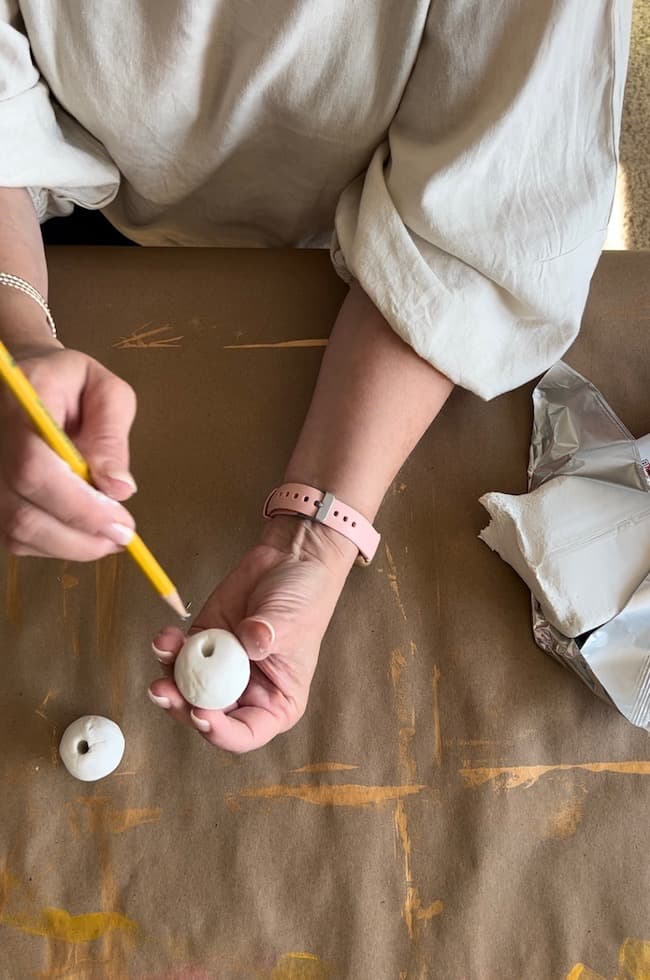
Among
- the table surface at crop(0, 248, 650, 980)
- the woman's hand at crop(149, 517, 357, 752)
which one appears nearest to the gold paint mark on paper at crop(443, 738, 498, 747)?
the table surface at crop(0, 248, 650, 980)

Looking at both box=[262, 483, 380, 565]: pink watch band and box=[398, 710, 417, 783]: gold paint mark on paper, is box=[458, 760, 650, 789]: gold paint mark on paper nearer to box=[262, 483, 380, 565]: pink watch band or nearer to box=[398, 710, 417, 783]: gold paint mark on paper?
box=[398, 710, 417, 783]: gold paint mark on paper

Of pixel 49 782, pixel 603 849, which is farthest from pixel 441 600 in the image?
pixel 49 782

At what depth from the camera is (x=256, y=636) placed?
0.46m

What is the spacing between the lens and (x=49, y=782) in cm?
54

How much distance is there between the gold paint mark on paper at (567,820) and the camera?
1.75 ft

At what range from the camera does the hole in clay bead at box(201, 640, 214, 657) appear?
46 centimetres

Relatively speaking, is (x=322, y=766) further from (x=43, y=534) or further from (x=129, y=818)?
(x=43, y=534)

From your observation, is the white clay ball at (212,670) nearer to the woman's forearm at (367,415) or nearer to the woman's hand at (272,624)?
the woman's hand at (272,624)

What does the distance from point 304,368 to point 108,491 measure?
0.95ft

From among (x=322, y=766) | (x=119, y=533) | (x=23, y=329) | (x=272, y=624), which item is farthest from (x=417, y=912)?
(x=23, y=329)

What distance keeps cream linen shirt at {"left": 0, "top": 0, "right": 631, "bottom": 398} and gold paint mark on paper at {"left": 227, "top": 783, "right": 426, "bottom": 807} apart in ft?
0.90

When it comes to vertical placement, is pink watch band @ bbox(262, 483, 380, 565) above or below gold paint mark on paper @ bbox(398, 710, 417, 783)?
above

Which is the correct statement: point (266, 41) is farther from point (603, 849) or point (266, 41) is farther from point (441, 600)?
point (603, 849)

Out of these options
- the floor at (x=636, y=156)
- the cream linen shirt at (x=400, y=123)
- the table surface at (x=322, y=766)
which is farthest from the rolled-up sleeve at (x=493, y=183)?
the floor at (x=636, y=156)
